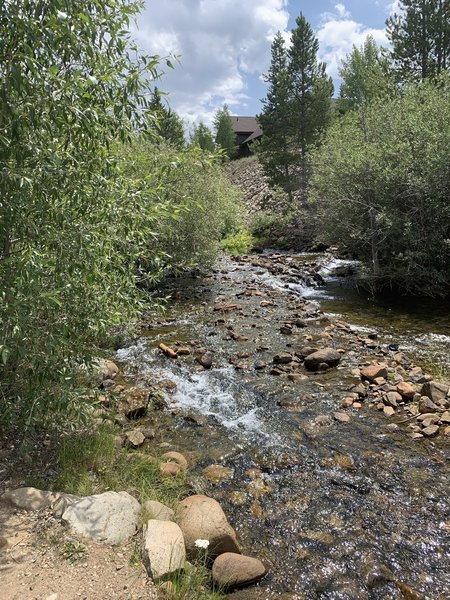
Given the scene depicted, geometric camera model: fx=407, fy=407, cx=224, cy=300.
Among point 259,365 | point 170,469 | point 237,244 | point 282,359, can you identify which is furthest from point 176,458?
Result: point 237,244

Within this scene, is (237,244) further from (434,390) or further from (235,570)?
(235,570)

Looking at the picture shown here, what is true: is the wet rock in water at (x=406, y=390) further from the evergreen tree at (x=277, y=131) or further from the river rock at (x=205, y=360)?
the evergreen tree at (x=277, y=131)

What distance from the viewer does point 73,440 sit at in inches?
190

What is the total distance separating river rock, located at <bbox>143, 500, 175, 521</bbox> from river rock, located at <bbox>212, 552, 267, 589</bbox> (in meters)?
0.64

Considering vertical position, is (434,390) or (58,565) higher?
(58,565)

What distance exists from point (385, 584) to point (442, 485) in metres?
1.71

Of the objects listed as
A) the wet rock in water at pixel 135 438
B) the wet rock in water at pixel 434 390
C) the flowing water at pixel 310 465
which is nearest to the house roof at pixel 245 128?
the flowing water at pixel 310 465

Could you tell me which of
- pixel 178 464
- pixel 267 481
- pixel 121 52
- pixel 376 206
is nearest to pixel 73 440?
pixel 178 464

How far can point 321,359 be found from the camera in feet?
27.6

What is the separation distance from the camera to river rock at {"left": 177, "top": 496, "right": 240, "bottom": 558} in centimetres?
381

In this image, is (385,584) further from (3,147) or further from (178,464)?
(3,147)

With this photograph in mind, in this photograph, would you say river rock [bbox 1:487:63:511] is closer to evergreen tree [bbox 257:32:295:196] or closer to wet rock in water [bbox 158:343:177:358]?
wet rock in water [bbox 158:343:177:358]

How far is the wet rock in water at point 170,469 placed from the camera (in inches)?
196

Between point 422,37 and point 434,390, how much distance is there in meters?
31.6
